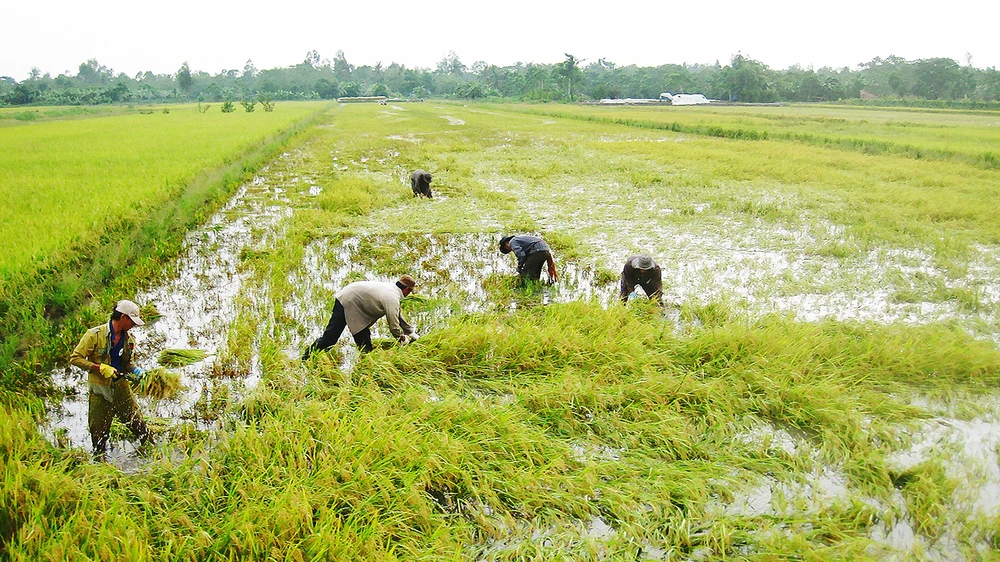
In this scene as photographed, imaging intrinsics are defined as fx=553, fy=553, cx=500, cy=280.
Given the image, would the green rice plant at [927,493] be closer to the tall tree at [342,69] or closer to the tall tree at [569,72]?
the tall tree at [569,72]

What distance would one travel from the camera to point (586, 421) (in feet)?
11.6

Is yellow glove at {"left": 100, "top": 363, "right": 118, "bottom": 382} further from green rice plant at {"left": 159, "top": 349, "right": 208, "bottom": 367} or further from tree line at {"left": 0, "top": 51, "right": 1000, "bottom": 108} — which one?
tree line at {"left": 0, "top": 51, "right": 1000, "bottom": 108}

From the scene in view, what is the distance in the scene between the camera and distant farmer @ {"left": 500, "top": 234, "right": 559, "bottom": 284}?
5.71 m

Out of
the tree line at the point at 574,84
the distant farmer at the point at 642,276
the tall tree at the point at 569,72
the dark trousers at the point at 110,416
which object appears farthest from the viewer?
the tall tree at the point at 569,72

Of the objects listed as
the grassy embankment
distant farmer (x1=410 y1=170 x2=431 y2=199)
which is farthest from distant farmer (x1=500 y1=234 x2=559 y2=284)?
distant farmer (x1=410 y1=170 x2=431 y2=199)

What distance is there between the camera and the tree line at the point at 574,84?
1665 inches

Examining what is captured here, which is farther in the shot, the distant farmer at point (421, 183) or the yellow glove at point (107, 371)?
the distant farmer at point (421, 183)

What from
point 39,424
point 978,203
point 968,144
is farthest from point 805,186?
point 39,424

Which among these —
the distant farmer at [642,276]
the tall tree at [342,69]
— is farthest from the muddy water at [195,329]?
the tall tree at [342,69]

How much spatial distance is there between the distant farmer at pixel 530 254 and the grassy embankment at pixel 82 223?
3870mm

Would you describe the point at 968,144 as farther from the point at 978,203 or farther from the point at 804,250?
the point at 804,250

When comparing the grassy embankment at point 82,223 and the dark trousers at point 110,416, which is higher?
the grassy embankment at point 82,223

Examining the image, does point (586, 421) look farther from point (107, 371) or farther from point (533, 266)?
point (107, 371)

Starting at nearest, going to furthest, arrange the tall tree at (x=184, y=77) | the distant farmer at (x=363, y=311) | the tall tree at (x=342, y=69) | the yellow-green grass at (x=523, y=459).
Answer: the yellow-green grass at (x=523, y=459), the distant farmer at (x=363, y=311), the tall tree at (x=184, y=77), the tall tree at (x=342, y=69)
